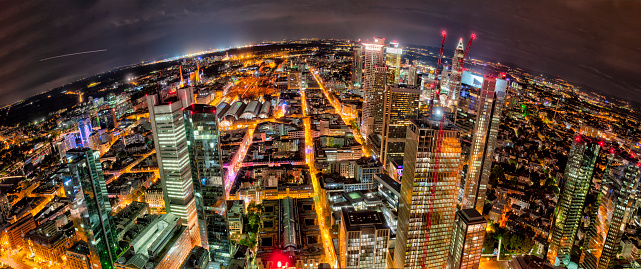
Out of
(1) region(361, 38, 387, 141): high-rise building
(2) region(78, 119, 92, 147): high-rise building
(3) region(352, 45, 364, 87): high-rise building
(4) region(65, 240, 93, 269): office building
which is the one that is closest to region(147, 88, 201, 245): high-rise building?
(4) region(65, 240, 93, 269): office building

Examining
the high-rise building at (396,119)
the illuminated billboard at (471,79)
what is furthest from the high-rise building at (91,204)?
the illuminated billboard at (471,79)

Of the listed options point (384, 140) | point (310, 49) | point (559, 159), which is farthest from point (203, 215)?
point (310, 49)

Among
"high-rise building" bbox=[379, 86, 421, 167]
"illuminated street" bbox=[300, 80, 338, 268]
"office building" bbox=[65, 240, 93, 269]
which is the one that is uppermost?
"high-rise building" bbox=[379, 86, 421, 167]

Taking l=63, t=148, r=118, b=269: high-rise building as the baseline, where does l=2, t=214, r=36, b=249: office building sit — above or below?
below

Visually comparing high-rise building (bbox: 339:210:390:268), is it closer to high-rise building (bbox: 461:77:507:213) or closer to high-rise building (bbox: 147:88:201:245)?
high-rise building (bbox: 461:77:507:213)

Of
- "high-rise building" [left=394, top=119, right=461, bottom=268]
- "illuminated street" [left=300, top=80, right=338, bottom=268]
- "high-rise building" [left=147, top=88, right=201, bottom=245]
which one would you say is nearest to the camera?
"high-rise building" [left=394, top=119, right=461, bottom=268]

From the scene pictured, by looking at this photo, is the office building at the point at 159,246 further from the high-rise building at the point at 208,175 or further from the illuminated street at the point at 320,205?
the illuminated street at the point at 320,205

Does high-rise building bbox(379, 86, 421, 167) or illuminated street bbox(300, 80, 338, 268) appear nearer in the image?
illuminated street bbox(300, 80, 338, 268)

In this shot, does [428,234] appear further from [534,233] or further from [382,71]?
[382,71]
